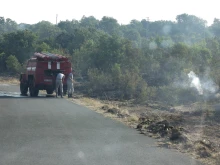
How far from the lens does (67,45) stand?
267 feet

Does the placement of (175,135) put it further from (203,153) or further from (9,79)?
(9,79)

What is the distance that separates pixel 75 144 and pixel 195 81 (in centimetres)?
2240

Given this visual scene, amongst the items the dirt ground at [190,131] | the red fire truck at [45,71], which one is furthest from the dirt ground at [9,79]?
the dirt ground at [190,131]

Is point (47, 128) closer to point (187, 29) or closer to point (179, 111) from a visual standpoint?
point (179, 111)

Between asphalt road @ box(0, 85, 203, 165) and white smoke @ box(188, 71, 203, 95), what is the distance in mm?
14355

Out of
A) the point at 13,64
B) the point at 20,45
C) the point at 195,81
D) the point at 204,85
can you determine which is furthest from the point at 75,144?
the point at 20,45

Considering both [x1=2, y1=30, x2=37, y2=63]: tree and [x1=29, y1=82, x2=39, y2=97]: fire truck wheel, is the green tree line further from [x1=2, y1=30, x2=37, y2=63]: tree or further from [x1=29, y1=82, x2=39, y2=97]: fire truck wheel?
[x1=29, y1=82, x2=39, y2=97]: fire truck wheel

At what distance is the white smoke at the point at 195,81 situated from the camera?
2969 cm

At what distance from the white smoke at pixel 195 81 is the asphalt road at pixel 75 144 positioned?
1435 cm

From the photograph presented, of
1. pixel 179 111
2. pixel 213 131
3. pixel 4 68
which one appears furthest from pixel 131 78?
pixel 4 68

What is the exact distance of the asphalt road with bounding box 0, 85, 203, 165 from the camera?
9211 millimetres

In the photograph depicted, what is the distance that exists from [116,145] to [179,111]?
13.8m

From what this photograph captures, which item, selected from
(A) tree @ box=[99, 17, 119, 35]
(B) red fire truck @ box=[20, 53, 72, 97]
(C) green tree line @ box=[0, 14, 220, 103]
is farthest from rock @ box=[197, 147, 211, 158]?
(A) tree @ box=[99, 17, 119, 35]

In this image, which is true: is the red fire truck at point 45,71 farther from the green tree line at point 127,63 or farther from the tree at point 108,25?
the tree at point 108,25
